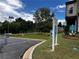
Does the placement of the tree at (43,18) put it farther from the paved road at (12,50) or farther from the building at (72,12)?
the paved road at (12,50)

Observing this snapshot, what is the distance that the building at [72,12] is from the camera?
33.4m

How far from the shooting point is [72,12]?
35062mm

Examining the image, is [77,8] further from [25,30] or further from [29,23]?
[29,23]

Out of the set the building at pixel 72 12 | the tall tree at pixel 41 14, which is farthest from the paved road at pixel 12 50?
the tall tree at pixel 41 14

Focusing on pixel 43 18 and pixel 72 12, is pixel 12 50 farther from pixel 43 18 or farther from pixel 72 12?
pixel 43 18

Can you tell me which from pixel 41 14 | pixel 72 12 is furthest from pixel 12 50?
pixel 41 14

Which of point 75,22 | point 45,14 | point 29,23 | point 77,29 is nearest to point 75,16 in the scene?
point 75,22

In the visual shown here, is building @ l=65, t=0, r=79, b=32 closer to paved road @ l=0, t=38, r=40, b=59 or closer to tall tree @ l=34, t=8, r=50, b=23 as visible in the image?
paved road @ l=0, t=38, r=40, b=59

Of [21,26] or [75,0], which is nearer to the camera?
[75,0]

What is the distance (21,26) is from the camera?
98188 mm

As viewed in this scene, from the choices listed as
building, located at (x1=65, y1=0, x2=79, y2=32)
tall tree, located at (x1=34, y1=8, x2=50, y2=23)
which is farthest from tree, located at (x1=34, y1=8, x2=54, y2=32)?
building, located at (x1=65, y1=0, x2=79, y2=32)

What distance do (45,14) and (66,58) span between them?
210ft

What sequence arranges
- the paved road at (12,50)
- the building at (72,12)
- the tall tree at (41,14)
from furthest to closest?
the tall tree at (41,14)
the building at (72,12)
the paved road at (12,50)

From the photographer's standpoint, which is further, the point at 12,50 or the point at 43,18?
the point at 43,18
